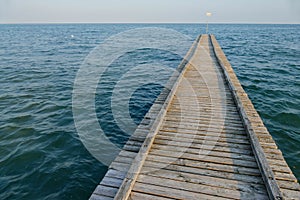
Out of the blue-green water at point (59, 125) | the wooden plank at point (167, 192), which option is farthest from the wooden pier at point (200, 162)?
the blue-green water at point (59, 125)

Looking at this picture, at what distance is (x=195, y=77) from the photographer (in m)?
12.6

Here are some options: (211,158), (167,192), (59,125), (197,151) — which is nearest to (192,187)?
(167,192)

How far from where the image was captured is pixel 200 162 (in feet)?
16.6

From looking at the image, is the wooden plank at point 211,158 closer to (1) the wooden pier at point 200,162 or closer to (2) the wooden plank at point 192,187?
(1) the wooden pier at point 200,162

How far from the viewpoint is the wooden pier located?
412 cm

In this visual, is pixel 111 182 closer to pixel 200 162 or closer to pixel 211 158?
pixel 200 162

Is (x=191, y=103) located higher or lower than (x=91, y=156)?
higher

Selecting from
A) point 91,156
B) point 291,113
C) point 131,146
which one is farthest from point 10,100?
point 291,113

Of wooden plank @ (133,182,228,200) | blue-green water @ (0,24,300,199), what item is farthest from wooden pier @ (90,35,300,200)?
blue-green water @ (0,24,300,199)

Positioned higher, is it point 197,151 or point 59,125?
point 197,151

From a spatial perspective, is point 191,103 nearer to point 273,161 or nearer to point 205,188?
point 273,161

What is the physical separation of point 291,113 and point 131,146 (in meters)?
8.96

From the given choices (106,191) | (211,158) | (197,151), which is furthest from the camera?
(197,151)

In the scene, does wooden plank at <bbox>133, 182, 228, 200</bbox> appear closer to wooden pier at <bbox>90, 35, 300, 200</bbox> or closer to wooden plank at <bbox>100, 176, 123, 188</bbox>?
wooden pier at <bbox>90, 35, 300, 200</bbox>
